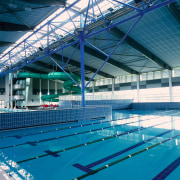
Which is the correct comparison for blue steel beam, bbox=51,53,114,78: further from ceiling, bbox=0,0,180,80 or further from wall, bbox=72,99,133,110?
wall, bbox=72,99,133,110

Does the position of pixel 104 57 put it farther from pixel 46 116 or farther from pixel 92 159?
pixel 92 159

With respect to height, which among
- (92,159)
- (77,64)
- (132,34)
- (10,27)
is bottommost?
(92,159)

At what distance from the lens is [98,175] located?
121 inches

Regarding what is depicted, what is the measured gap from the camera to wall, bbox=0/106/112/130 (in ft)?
25.6

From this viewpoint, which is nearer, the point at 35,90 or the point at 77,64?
the point at 77,64

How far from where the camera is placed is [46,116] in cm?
902

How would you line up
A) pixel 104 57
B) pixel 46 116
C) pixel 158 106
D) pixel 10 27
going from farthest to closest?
1. pixel 104 57
2. pixel 158 106
3. pixel 10 27
4. pixel 46 116

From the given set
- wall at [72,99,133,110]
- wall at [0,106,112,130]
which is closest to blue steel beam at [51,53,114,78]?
wall at [72,99,133,110]

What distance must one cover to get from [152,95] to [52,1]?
19.1m

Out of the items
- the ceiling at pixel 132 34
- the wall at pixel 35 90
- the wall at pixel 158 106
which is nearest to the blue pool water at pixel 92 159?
the ceiling at pixel 132 34

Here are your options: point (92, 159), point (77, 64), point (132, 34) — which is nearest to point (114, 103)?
point (77, 64)

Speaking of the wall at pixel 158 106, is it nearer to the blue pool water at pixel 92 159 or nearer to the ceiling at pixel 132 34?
the ceiling at pixel 132 34

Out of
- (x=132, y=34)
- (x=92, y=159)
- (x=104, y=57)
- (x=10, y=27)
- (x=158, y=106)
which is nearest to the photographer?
(x=92, y=159)

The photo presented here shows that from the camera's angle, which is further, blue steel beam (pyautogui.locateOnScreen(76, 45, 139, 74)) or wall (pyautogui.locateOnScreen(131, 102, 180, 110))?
wall (pyautogui.locateOnScreen(131, 102, 180, 110))
